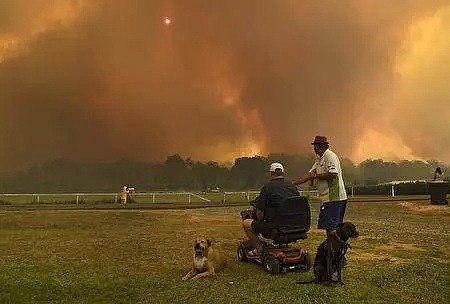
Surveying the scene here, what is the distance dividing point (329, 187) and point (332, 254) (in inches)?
53.1

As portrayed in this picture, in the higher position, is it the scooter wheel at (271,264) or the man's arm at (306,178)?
the man's arm at (306,178)

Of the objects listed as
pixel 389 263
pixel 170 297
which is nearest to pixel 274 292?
pixel 170 297

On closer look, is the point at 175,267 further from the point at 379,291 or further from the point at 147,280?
the point at 379,291

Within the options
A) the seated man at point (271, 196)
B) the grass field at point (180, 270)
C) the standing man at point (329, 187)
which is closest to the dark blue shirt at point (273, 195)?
the seated man at point (271, 196)

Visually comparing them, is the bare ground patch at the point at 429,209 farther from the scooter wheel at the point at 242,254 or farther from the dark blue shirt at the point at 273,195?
the dark blue shirt at the point at 273,195

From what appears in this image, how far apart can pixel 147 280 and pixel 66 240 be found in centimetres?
770

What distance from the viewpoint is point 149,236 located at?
16906mm

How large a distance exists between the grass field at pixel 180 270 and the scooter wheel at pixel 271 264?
18 cm

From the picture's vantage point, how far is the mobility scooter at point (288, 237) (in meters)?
9.47

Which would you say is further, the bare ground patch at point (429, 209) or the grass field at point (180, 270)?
the bare ground patch at point (429, 209)

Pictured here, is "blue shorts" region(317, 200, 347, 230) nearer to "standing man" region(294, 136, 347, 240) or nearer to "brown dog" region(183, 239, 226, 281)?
"standing man" region(294, 136, 347, 240)

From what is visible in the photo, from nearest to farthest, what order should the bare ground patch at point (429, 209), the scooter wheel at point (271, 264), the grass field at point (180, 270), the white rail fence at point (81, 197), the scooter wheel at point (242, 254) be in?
the grass field at point (180, 270), the scooter wheel at point (271, 264), the scooter wheel at point (242, 254), the bare ground patch at point (429, 209), the white rail fence at point (81, 197)

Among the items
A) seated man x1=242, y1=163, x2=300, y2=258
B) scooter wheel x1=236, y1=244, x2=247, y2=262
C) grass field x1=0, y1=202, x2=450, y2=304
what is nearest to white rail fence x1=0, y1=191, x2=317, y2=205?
grass field x1=0, y1=202, x2=450, y2=304

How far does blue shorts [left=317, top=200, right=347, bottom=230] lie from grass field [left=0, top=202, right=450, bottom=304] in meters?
1.21
